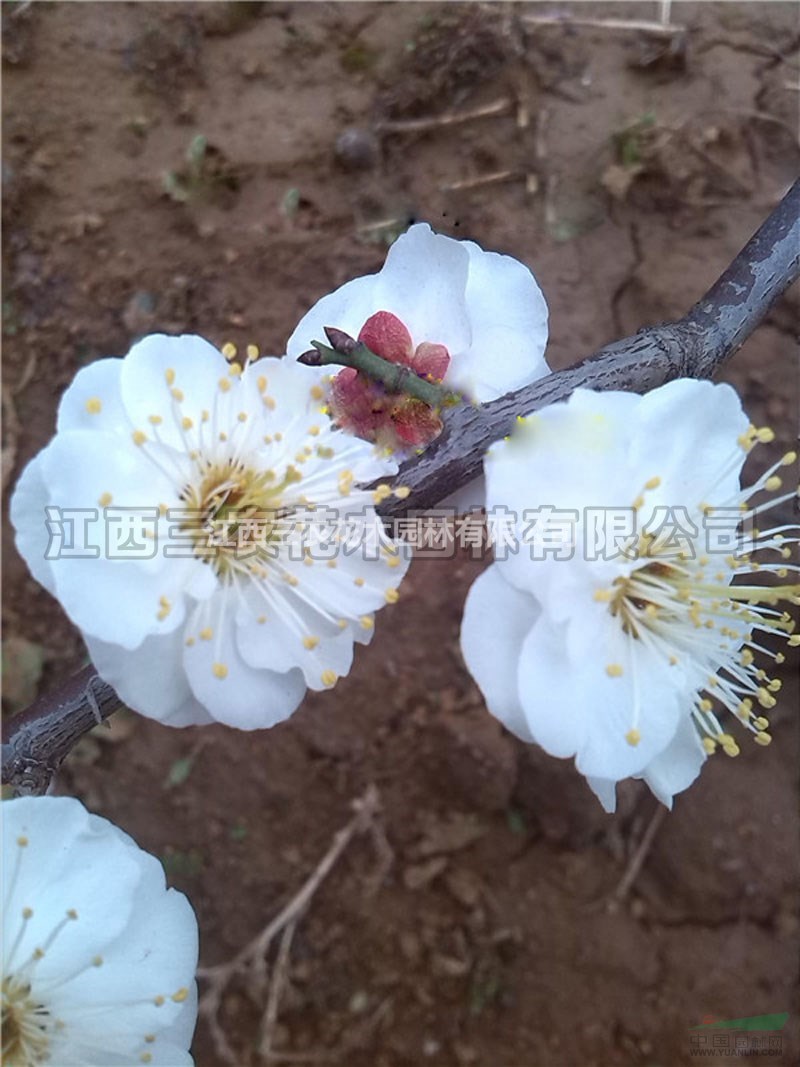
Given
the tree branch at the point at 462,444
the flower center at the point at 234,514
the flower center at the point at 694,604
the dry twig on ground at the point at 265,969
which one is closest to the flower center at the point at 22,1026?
the tree branch at the point at 462,444

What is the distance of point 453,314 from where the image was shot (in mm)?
1069

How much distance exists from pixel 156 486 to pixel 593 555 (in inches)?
17.1

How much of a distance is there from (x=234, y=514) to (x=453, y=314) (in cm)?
36

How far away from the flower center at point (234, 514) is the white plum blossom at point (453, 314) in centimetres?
18

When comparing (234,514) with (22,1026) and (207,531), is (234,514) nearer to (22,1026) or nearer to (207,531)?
(207,531)

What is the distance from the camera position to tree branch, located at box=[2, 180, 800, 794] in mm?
935

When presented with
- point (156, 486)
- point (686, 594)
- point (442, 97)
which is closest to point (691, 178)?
point (442, 97)

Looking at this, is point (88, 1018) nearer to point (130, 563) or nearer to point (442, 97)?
point (130, 563)

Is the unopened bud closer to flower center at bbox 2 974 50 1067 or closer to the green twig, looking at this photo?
the green twig

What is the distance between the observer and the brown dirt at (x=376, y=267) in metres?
1.92

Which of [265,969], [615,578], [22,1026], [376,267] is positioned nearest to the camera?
[615,578]

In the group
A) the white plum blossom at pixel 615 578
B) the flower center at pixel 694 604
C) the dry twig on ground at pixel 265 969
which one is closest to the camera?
the white plum blossom at pixel 615 578

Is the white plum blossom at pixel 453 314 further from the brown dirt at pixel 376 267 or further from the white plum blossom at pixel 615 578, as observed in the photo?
the brown dirt at pixel 376 267

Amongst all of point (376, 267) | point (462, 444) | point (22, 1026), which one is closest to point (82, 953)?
point (22, 1026)
